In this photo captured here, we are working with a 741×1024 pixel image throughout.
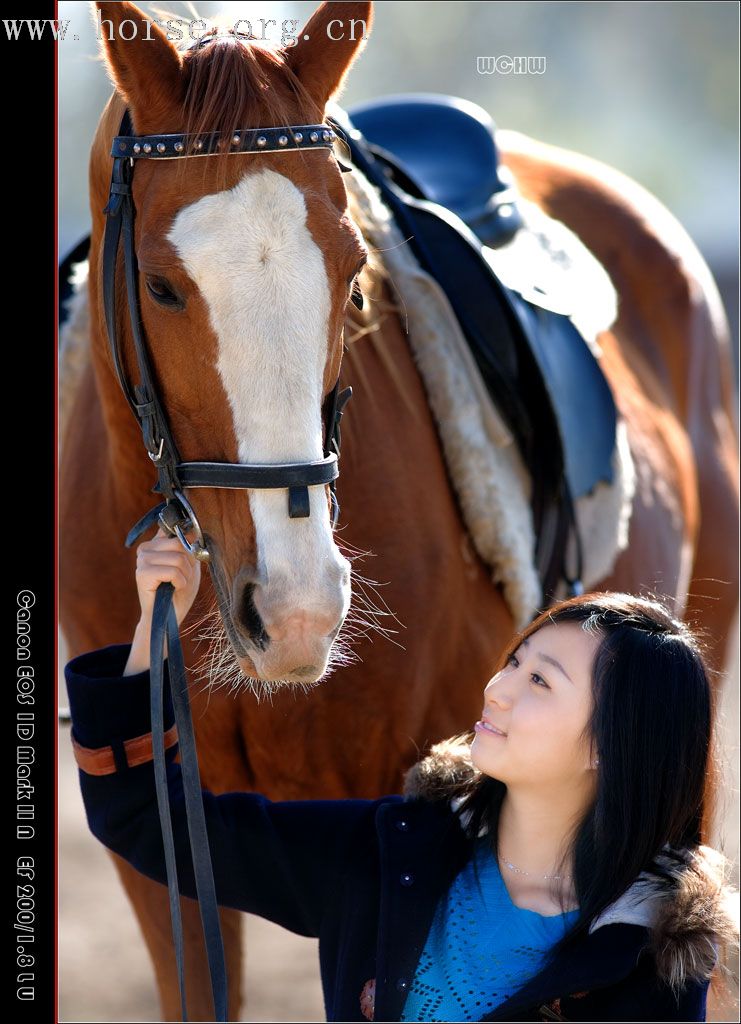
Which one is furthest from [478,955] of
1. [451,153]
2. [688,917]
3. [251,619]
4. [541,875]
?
[451,153]

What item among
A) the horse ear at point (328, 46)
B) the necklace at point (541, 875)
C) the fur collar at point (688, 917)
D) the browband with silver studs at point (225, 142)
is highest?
the horse ear at point (328, 46)

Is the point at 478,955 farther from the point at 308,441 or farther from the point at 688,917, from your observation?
the point at 308,441

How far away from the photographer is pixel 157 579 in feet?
4.10

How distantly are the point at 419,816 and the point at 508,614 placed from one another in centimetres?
72

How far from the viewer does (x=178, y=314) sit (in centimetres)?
122

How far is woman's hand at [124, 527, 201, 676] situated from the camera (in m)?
1.26

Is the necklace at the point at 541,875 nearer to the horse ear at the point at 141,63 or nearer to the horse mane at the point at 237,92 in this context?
the horse mane at the point at 237,92

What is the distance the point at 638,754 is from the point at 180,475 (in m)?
0.62

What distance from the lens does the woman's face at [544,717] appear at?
119 cm

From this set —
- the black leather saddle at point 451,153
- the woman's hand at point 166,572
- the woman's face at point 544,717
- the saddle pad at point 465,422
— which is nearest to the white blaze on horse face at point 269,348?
the woman's hand at point 166,572

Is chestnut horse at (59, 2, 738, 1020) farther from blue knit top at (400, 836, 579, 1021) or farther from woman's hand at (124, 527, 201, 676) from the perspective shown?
blue knit top at (400, 836, 579, 1021)

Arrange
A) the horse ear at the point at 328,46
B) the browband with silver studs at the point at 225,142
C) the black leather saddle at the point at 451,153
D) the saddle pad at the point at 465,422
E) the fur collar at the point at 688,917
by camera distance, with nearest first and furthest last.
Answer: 1. the fur collar at the point at 688,917
2. the browband with silver studs at the point at 225,142
3. the horse ear at the point at 328,46
4. the saddle pad at the point at 465,422
5. the black leather saddle at the point at 451,153

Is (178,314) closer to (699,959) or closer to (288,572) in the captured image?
(288,572)
